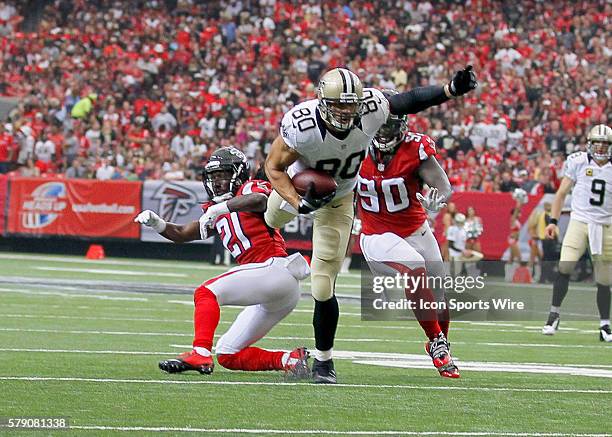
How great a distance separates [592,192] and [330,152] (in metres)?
4.67

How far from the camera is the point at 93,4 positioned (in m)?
27.1

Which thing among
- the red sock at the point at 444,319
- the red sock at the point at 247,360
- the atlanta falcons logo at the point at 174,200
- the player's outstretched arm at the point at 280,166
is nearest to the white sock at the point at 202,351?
the red sock at the point at 247,360

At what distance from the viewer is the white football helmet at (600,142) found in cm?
1041

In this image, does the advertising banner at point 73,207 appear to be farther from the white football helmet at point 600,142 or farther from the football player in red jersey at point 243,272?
the football player in red jersey at point 243,272

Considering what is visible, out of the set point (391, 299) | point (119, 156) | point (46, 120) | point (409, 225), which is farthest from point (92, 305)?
point (46, 120)

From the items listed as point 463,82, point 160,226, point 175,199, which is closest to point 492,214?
point 175,199

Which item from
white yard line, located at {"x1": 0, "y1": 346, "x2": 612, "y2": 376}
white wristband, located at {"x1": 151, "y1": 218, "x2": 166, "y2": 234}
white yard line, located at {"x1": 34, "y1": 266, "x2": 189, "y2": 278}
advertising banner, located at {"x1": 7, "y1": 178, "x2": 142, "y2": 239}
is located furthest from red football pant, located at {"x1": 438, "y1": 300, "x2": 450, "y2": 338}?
advertising banner, located at {"x1": 7, "y1": 178, "x2": 142, "y2": 239}

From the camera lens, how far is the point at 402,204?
307 inches

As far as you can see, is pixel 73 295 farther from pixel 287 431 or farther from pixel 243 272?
pixel 287 431

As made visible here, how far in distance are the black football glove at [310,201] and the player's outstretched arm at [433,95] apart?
2.14 ft

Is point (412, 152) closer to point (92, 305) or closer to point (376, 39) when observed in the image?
point (92, 305)

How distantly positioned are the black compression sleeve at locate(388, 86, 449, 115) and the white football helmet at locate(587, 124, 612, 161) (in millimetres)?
4226

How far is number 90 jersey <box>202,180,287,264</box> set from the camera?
22.7ft

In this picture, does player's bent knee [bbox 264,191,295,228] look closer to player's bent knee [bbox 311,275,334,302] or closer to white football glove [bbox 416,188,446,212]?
player's bent knee [bbox 311,275,334,302]
